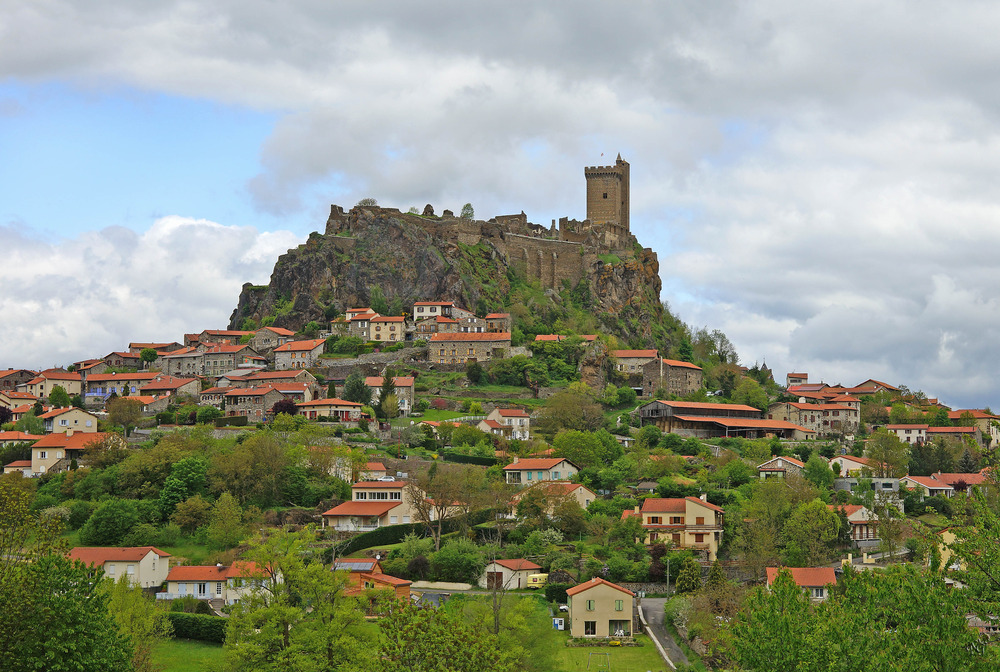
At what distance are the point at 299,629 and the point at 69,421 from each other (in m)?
57.0

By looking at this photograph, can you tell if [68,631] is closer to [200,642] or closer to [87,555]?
[200,642]

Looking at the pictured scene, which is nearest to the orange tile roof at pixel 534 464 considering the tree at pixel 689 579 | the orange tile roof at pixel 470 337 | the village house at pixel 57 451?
the tree at pixel 689 579

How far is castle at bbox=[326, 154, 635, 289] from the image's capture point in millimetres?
121375

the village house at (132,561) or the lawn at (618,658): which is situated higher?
the village house at (132,561)

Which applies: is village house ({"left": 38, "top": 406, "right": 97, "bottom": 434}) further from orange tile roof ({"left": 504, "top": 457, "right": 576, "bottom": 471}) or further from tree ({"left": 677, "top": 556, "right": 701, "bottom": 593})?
tree ({"left": 677, "top": 556, "right": 701, "bottom": 593})

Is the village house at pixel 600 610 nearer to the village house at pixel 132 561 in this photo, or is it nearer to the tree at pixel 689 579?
the tree at pixel 689 579

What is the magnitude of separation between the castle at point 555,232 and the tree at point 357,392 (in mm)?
33308

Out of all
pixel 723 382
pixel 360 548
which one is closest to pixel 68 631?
pixel 360 548

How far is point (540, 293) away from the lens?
397 ft

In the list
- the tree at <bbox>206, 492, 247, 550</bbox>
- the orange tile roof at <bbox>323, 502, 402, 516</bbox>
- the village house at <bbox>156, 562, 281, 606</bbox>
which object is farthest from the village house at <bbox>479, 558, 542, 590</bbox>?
the tree at <bbox>206, 492, 247, 550</bbox>

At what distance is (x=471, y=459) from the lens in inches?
2955

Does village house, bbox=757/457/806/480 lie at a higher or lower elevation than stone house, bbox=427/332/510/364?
lower

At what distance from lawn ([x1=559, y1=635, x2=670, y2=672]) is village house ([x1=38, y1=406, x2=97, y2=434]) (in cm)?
4982

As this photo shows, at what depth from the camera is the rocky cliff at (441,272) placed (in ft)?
374
